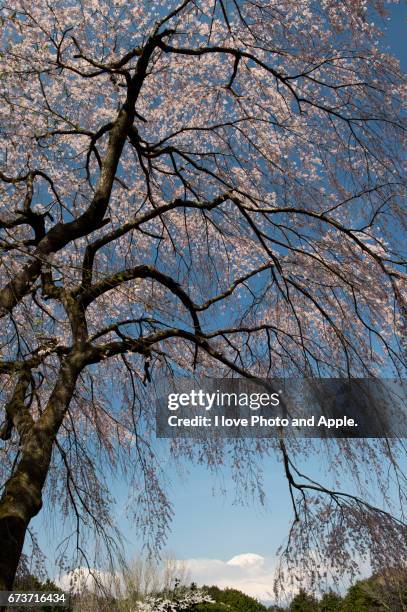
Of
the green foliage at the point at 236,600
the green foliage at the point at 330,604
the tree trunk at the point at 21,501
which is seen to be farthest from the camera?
the green foliage at the point at 236,600

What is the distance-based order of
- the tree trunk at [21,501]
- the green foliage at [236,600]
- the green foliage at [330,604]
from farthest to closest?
the green foliage at [236,600]
the green foliage at [330,604]
the tree trunk at [21,501]

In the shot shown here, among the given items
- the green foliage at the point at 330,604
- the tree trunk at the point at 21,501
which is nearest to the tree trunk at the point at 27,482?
the tree trunk at the point at 21,501

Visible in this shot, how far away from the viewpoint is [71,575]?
17.3ft

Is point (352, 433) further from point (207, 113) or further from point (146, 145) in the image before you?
point (207, 113)

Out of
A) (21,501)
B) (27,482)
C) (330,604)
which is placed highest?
(27,482)

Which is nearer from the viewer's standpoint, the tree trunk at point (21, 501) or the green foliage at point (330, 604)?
the tree trunk at point (21, 501)

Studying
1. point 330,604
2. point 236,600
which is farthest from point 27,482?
point 236,600

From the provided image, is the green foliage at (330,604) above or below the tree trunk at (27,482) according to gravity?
below

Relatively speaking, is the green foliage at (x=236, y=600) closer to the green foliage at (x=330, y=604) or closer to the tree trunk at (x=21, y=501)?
the green foliage at (x=330, y=604)

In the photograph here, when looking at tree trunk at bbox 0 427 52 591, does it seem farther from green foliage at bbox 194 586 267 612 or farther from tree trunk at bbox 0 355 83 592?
green foliage at bbox 194 586 267 612

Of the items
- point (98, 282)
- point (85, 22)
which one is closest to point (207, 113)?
point (85, 22)

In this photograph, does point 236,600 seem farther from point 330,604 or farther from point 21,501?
point 21,501

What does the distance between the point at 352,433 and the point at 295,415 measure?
2.77ft

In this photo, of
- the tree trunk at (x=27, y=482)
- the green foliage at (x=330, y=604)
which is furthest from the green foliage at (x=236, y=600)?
the tree trunk at (x=27, y=482)
